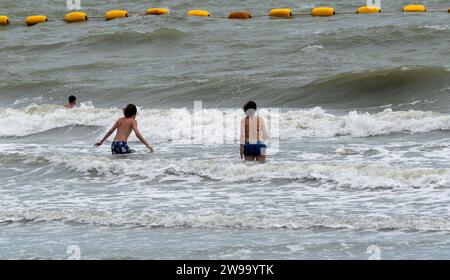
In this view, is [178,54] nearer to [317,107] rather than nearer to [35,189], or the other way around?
[317,107]

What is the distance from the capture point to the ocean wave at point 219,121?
18203 millimetres

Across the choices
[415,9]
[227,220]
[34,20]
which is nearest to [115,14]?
[34,20]

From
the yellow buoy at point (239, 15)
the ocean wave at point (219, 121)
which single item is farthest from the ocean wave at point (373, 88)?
the yellow buoy at point (239, 15)

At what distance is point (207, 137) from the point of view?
1855 cm

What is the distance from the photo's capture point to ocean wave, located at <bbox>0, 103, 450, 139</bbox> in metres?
18.2

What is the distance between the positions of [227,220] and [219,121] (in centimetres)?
877

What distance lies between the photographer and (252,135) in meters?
14.8

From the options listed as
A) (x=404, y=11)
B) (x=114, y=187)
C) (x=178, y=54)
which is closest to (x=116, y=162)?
(x=114, y=187)

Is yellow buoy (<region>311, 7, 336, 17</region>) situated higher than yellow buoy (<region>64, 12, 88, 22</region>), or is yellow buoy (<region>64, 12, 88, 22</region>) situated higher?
yellow buoy (<region>64, 12, 88, 22</region>)

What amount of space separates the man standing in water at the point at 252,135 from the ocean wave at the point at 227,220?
3217mm

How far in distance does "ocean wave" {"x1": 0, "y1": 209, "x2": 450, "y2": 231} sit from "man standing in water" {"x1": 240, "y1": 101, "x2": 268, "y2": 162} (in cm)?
322

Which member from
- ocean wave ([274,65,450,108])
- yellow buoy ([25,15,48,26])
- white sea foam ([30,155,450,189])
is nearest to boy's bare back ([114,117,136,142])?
white sea foam ([30,155,450,189])

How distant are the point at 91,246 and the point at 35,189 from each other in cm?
380

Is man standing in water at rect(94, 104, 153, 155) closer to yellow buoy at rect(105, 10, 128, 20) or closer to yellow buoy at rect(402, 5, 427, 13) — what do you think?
yellow buoy at rect(402, 5, 427, 13)
